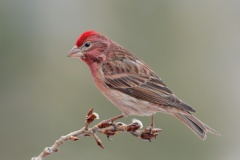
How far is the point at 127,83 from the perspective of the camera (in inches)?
409

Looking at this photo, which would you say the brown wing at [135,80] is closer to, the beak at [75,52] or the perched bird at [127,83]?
the perched bird at [127,83]

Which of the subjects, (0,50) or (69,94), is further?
(0,50)

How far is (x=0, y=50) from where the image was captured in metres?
29.7

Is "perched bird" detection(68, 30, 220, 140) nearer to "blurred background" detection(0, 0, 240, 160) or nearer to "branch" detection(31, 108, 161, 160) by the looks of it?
"branch" detection(31, 108, 161, 160)

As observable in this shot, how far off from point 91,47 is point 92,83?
41.2 ft

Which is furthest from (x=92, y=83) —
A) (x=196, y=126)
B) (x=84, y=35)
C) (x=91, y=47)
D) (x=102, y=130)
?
(x=102, y=130)

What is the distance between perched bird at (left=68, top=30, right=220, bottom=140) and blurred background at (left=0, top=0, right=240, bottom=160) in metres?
7.07

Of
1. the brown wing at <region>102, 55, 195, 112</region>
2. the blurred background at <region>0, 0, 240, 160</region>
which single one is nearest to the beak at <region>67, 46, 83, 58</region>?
the brown wing at <region>102, 55, 195, 112</region>

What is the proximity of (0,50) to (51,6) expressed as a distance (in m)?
8.69

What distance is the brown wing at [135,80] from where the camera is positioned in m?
10.3

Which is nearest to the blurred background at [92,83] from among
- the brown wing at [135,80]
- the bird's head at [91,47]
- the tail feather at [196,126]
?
the brown wing at [135,80]

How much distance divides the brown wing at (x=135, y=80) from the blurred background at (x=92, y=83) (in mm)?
7048

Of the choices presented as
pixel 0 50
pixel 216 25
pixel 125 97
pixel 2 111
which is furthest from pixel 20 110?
pixel 125 97

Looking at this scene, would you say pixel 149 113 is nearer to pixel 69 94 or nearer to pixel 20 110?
pixel 69 94
